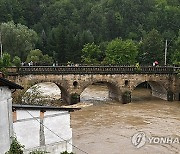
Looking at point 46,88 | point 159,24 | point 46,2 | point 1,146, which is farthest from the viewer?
point 46,2

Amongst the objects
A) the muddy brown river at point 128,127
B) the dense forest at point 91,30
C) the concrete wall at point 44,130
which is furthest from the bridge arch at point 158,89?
the concrete wall at point 44,130

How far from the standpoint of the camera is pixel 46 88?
64812mm

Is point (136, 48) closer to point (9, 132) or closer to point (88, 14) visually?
point (88, 14)

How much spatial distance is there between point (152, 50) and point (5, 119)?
5658 cm

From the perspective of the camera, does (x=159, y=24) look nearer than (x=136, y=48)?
No

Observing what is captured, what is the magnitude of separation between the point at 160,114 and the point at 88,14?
74841 mm

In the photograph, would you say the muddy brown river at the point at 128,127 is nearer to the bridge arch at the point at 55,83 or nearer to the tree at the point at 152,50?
the bridge arch at the point at 55,83

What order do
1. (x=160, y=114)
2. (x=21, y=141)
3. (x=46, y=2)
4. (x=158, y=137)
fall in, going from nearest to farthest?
(x=21, y=141)
(x=158, y=137)
(x=160, y=114)
(x=46, y=2)

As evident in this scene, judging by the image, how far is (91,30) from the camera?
103875 mm

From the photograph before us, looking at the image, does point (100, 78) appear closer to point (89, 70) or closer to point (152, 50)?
point (89, 70)

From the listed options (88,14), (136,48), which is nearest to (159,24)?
(88,14)

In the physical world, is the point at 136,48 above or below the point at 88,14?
below

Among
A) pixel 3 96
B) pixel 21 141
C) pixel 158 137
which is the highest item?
pixel 3 96

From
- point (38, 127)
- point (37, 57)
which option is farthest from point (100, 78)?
point (38, 127)
